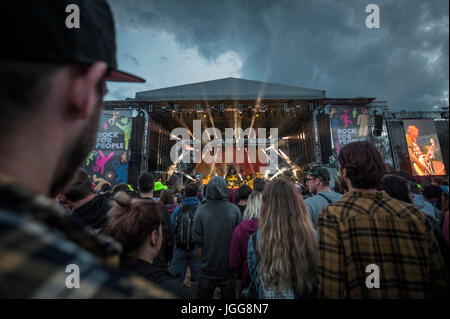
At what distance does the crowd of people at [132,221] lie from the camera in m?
0.37

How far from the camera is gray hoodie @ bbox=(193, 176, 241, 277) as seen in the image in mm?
3020

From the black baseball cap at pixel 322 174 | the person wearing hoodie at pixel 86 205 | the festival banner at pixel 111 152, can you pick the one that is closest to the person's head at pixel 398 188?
the black baseball cap at pixel 322 174

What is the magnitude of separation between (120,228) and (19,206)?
1400 millimetres

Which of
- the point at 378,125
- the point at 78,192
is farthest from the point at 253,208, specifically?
the point at 378,125

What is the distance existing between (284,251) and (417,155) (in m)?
18.0

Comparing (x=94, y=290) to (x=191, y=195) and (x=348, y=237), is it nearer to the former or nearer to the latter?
(x=348, y=237)

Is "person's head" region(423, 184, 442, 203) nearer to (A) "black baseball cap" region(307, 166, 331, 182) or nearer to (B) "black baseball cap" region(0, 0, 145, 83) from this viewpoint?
(A) "black baseball cap" region(307, 166, 331, 182)

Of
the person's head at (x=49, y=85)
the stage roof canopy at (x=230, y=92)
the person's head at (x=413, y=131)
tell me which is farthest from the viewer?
the person's head at (x=413, y=131)

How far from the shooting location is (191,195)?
4059mm

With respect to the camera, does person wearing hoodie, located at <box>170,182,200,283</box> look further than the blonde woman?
Yes

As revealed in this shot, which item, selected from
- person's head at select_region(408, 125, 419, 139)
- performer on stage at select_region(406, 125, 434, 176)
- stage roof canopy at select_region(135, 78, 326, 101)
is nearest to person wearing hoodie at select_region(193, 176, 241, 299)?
stage roof canopy at select_region(135, 78, 326, 101)

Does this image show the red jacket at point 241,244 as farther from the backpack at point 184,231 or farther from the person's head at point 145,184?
the person's head at point 145,184

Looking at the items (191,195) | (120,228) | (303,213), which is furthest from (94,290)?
(191,195)

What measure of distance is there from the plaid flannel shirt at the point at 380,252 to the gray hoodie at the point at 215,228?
176cm
